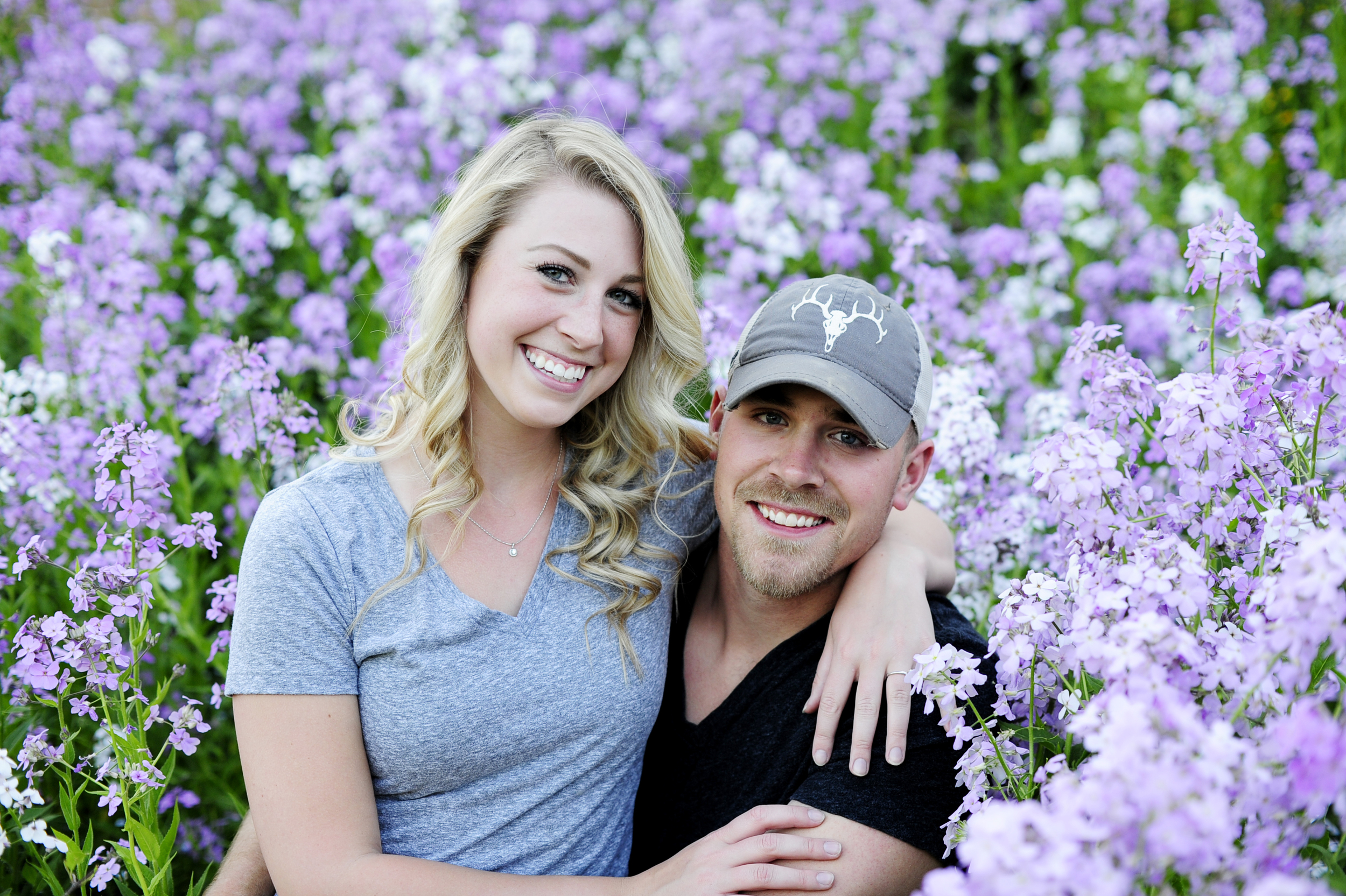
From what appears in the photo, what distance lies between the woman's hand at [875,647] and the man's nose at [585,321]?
828 mm

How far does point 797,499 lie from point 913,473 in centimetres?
40

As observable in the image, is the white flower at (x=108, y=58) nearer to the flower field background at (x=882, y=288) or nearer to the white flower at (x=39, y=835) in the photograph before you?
the flower field background at (x=882, y=288)

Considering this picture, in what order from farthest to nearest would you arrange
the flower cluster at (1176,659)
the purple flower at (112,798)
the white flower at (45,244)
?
the white flower at (45,244) < the purple flower at (112,798) < the flower cluster at (1176,659)

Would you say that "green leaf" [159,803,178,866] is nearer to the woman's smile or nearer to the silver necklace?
the silver necklace

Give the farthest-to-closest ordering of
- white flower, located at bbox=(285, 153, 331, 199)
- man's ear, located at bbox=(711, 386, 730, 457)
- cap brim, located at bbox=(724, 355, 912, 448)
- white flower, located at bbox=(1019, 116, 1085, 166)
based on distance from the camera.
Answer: white flower, located at bbox=(1019, 116, 1085, 166), white flower, located at bbox=(285, 153, 331, 199), man's ear, located at bbox=(711, 386, 730, 457), cap brim, located at bbox=(724, 355, 912, 448)

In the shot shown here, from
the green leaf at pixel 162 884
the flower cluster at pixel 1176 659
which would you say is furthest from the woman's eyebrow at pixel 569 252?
the green leaf at pixel 162 884

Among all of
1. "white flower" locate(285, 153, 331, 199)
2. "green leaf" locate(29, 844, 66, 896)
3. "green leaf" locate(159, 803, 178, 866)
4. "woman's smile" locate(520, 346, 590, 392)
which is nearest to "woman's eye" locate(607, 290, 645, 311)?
"woman's smile" locate(520, 346, 590, 392)

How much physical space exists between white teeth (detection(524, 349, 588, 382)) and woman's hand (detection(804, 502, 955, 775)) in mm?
814

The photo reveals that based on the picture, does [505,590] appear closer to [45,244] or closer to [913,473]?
[913,473]

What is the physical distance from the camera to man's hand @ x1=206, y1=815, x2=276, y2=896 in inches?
88.2

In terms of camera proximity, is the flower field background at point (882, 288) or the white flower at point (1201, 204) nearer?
the flower field background at point (882, 288)

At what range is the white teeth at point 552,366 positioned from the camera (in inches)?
88.8

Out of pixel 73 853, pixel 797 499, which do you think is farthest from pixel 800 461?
pixel 73 853

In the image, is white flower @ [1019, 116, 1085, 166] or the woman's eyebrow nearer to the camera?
the woman's eyebrow
